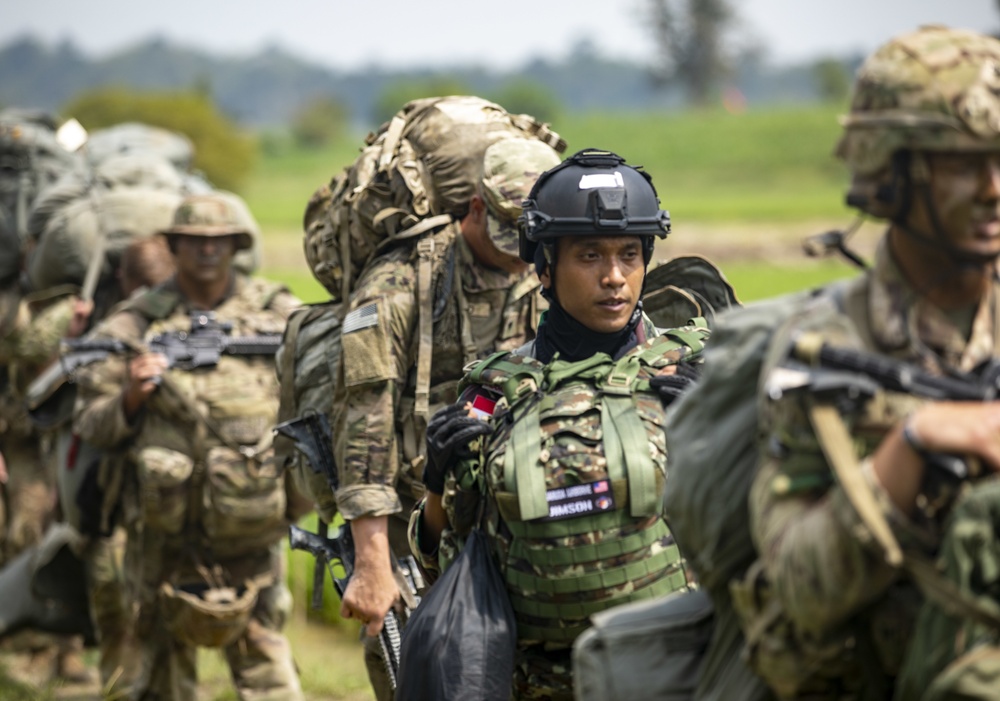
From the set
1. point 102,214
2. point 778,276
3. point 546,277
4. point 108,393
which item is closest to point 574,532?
point 546,277

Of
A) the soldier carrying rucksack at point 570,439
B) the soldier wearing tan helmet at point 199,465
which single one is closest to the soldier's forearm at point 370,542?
the soldier carrying rucksack at point 570,439

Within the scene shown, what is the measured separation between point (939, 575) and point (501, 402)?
1964mm

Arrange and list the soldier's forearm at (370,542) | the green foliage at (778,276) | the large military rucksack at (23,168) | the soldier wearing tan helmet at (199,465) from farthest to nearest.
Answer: the green foliage at (778,276)
the large military rucksack at (23,168)
the soldier wearing tan helmet at (199,465)
the soldier's forearm at (370,542)

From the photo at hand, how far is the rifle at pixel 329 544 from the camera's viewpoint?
615 centimetres

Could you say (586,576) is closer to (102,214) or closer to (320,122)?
(102,214)

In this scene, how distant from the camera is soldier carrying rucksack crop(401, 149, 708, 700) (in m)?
4.60

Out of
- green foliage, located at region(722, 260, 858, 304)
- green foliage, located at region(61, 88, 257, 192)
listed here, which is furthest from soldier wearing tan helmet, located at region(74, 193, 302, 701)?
green foliage, located at region(61, 88, 257, 192)

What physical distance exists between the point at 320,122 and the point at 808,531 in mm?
100991

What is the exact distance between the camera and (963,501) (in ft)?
10.2

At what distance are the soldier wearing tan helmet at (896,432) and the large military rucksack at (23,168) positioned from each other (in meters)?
9.37

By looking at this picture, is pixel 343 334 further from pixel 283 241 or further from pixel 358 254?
pixel 283 241

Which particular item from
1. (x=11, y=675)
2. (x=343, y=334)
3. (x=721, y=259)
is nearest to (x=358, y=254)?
(x=343, y=334)

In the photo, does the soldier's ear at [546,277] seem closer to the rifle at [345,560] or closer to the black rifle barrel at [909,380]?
the rifle at [345,560]

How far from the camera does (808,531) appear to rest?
10.5 feet
